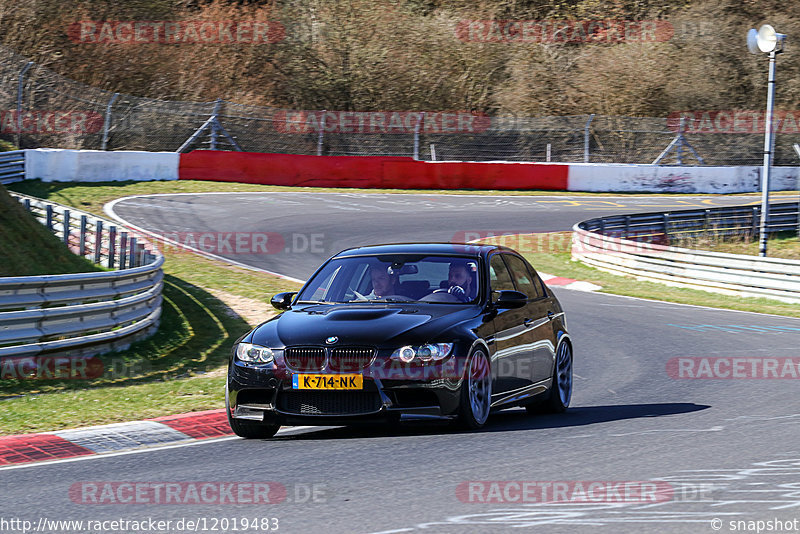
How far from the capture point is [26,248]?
15.1 m

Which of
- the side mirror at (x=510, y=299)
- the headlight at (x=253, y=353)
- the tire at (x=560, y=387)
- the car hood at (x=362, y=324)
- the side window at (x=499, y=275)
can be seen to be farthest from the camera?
the tire at (x=560, y=387)

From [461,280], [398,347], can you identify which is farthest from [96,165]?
[398,347]

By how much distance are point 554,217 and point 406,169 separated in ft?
23.7

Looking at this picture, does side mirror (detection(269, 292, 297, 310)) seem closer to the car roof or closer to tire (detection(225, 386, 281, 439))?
the car roof

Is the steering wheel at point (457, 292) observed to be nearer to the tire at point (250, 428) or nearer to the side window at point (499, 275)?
the side window at point (499, 275)

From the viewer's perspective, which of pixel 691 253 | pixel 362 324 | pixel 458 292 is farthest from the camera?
pixel 691 253

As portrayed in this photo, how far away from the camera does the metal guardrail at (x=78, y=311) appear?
11.6 m

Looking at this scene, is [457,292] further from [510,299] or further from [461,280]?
[510,299]

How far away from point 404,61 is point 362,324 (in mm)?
42113

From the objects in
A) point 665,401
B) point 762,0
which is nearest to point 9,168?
point 665,401

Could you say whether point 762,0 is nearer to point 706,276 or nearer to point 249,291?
point 706,276

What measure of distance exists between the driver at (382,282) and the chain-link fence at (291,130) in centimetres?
2963

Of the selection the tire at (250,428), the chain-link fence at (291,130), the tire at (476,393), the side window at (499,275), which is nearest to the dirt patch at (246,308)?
the side window at (499,275)

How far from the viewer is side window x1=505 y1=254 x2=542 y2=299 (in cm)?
1001
